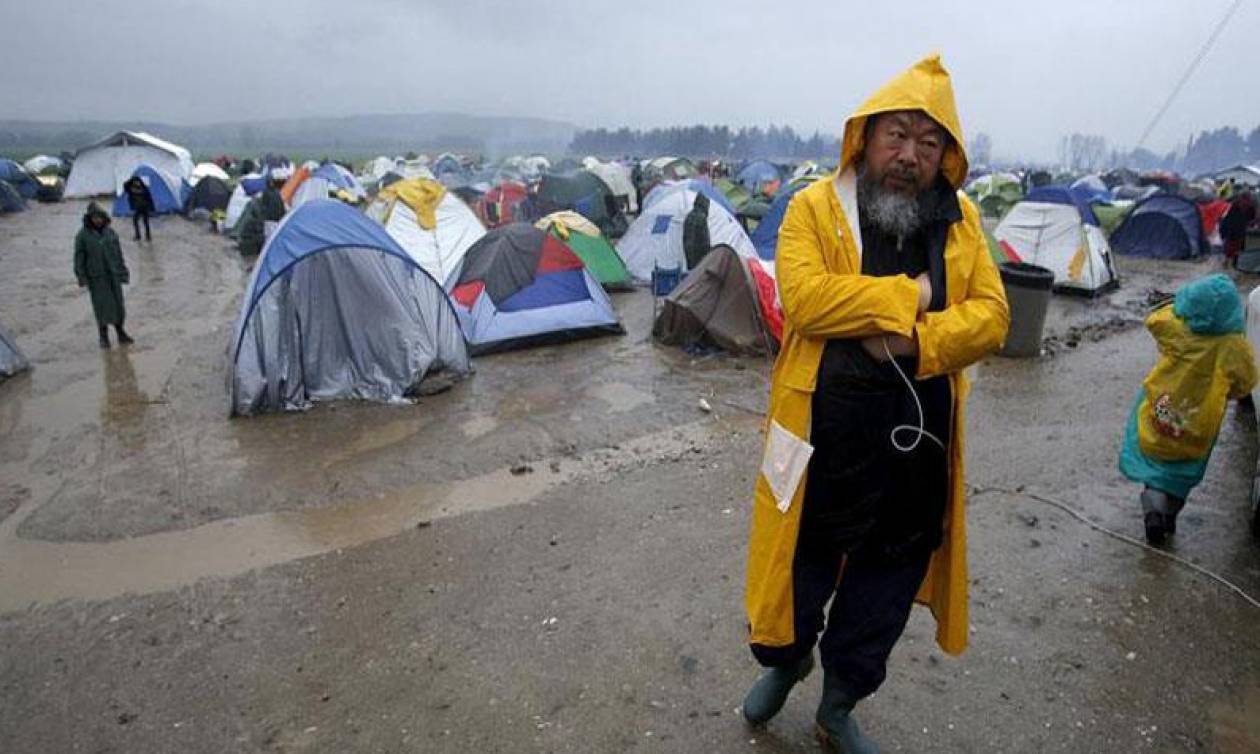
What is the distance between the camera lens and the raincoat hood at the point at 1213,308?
3988mm

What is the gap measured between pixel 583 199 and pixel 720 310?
1188 cm

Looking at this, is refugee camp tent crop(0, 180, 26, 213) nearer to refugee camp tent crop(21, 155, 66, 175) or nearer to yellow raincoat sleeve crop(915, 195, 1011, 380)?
refugee camp tent crop(21, 155, 66, 175)

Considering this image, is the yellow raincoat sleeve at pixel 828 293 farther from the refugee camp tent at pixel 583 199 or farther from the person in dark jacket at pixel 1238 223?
the person in dark jacket at pixel 1238 223

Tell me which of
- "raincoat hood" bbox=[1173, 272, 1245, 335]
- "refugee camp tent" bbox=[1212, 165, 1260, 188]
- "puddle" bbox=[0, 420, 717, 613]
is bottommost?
"puddle" bbox=[0, 420, 717, 613]

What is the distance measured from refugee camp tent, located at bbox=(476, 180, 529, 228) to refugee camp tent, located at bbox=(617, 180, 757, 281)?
21.4 ft

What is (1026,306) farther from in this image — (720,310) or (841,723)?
(841,723)

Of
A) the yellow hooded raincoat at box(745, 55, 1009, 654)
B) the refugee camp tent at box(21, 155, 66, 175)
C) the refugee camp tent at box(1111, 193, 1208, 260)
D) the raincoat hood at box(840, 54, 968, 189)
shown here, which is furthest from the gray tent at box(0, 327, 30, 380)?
the refugee camp tent at box(21, 155, 66, 175)

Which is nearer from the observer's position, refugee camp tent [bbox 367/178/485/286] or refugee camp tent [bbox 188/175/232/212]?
refugee camp tent [bbox 367/178/485/286]

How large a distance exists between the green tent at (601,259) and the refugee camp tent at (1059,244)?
23.7 feet

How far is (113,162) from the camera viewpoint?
2966cm

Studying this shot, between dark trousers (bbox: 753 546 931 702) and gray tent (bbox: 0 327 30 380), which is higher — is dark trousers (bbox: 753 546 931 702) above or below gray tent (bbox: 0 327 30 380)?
above

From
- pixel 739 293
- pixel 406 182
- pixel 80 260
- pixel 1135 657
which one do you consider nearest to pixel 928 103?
pixel 1135 657

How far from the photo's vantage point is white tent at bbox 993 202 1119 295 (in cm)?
1337

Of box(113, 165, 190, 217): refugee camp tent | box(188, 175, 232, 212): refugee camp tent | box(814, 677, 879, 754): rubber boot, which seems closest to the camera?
box(814, 677, 879, 754): rubber boot
